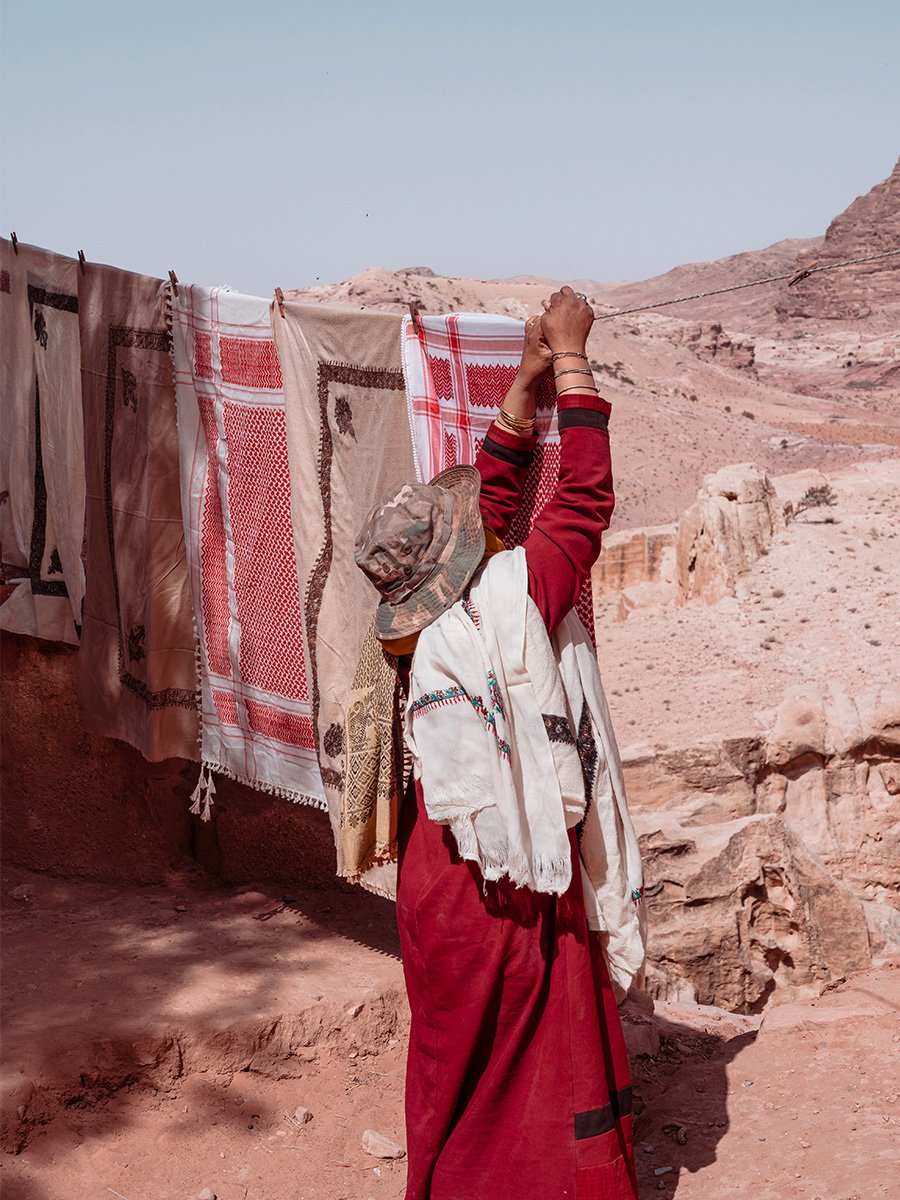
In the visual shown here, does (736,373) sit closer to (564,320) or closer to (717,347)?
(717,347)

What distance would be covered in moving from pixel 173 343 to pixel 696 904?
272cm

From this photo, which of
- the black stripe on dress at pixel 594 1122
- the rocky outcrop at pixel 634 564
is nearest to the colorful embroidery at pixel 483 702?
the black stripe on dress at pixel 594 1122

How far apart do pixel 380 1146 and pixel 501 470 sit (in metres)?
1.82

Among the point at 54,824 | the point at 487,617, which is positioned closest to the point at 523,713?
the point at 487,617

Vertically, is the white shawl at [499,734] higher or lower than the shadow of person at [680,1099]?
higher

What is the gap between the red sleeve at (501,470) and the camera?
2.44 metres

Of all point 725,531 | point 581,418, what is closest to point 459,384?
point 581,418

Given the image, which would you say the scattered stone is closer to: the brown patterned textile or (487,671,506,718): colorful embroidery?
the brown patterned textile

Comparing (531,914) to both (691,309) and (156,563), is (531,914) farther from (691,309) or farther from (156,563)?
(691,309)

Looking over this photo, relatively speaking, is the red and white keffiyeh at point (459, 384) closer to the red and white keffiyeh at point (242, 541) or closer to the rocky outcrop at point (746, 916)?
the red and white keffiyeh at point (242, 541)

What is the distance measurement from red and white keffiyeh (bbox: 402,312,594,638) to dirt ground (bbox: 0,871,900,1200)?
53.7 inches

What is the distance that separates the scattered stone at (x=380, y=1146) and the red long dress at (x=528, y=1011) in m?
0.72

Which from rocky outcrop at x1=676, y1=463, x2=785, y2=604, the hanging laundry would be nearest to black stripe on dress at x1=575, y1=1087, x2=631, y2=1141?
the hanging laundry

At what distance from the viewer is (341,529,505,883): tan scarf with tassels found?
227 cm
